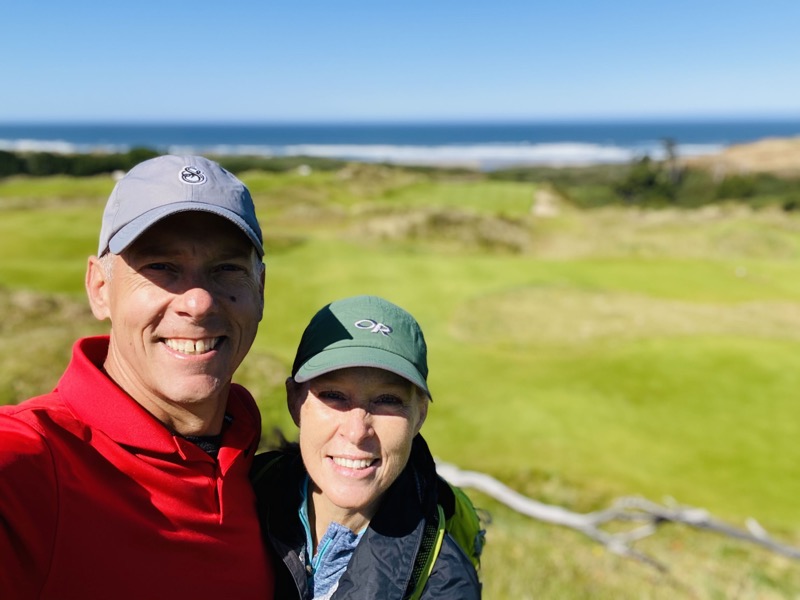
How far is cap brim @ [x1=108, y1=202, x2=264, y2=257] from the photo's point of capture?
174 cm

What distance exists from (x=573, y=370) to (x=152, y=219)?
25.5ft

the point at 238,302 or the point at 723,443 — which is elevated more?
the point at 238,302

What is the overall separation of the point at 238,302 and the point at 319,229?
19251mm

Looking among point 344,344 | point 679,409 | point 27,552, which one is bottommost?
point 679,409

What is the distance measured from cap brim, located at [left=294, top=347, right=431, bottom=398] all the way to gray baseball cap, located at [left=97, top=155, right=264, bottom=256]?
406 millimetres

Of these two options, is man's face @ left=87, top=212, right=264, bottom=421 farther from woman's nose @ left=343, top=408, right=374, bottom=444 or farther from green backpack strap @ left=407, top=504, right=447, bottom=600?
green backpack strap @ left=407, top=504, right=447, bottom=600

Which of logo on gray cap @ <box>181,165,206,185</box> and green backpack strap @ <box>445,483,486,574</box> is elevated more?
logo on gray cap @ <box>181,165,206,185</box>

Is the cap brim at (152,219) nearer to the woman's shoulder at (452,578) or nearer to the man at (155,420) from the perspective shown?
the man at (155,420)

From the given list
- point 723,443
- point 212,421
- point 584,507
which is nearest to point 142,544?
point 212,421

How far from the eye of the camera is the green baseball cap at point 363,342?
6.40 feet

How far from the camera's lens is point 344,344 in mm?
1987

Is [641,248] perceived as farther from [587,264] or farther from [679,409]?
[679,409]

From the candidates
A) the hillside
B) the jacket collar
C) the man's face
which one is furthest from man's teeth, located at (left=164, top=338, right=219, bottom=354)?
the hillside

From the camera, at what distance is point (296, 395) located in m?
→ 2.15
